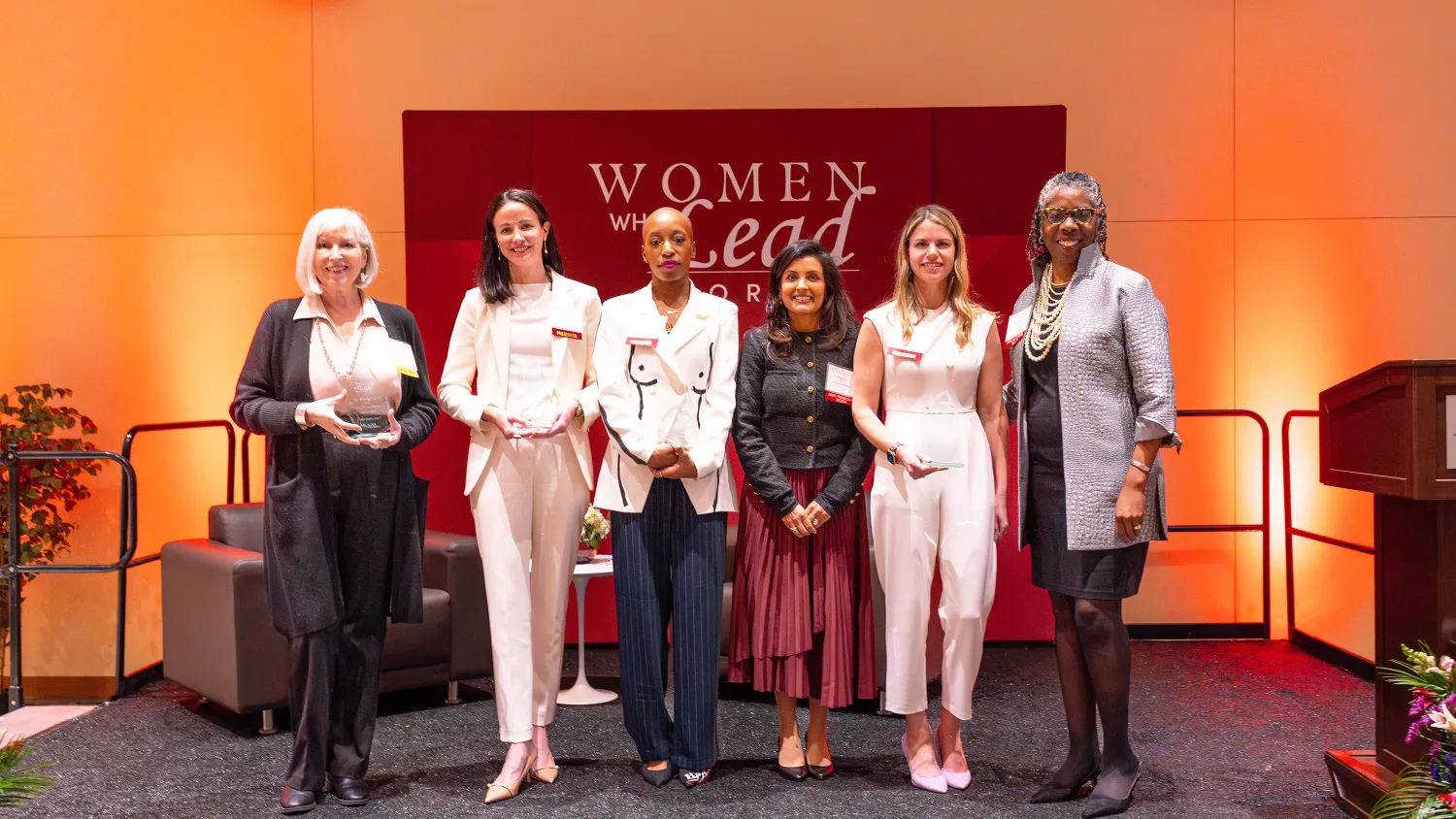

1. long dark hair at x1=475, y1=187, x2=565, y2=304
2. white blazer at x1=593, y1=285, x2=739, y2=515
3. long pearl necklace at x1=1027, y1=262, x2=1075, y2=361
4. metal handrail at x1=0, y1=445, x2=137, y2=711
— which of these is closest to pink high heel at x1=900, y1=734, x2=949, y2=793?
white blazer at x1=593, y1=285, x2=739, y2=515

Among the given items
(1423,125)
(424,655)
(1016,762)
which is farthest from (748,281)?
(1423,125)

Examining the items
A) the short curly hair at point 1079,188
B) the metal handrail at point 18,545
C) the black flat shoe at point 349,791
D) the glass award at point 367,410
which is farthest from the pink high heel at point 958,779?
the metal handrail at point 18,545

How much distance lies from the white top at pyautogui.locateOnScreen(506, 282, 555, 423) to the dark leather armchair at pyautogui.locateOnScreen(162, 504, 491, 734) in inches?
53.0

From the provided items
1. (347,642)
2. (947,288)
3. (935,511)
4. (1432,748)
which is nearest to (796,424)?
(935,511)

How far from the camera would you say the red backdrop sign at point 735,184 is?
215 inches

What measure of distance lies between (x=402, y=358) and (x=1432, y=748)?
2986mm

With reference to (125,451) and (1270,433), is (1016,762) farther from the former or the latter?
(125,451)

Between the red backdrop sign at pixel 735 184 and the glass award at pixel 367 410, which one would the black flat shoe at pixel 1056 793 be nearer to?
the glass award at pixel 367 410

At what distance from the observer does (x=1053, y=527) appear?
129 inches

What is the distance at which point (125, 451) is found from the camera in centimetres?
491

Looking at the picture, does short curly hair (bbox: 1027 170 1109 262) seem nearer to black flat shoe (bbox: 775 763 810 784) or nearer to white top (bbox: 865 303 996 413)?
white top (bbox: 865 303 996 413)

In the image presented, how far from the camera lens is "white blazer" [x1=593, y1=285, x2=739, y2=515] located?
3387 millimetres

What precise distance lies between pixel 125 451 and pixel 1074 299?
4129 mm

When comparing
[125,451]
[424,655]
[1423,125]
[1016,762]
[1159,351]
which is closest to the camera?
[1159,351]
